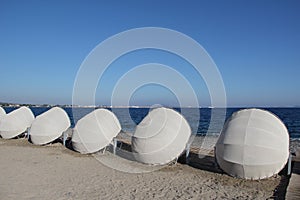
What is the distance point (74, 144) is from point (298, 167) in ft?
37.1

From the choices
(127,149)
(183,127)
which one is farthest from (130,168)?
(127,149)

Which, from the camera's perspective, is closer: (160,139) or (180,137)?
(160,139)

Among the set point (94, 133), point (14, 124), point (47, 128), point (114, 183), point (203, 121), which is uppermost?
point (94, 133)

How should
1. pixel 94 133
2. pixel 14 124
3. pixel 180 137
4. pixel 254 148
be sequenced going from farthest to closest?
pixel 14 124, pixel 94 133, pixel 180 137, pixel 254 148

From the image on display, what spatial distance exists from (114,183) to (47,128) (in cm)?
981

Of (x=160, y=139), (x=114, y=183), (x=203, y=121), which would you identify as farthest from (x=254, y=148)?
(x=203, y=121)

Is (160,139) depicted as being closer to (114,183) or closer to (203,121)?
(114,183)

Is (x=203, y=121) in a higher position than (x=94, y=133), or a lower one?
lower

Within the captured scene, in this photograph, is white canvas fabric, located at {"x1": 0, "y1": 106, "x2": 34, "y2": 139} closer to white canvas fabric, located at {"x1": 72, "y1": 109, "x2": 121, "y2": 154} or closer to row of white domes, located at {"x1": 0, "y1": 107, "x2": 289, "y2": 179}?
row of white domes, located at {"x1": 0, "y1": 107, "x2": 289, "y2": 179}

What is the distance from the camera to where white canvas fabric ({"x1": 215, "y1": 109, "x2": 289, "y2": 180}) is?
9.93 meters

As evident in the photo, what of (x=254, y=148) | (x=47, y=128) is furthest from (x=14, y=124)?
(x=254, y=148)

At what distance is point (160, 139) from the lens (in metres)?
12.4

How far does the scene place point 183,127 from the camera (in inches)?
520

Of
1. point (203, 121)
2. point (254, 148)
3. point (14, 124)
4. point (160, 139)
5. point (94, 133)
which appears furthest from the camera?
point (203, 121)
